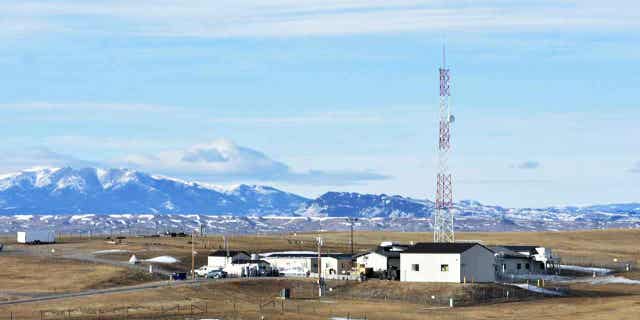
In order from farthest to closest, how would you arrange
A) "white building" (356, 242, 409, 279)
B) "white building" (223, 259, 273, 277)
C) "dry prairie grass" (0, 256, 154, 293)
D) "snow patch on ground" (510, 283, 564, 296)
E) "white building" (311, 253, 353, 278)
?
"white building" (311, 253, 353, 278) < "white building" (223, 259, 273, 277) < "white building" (356, 242, 409, 279) < "dry prairie grass" (0, 256, 154, 293) < "snow patch on ground" (510, 283, 564, 296)

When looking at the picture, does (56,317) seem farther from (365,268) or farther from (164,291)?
(365,268)

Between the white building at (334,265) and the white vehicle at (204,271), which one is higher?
the white building at (334,265)

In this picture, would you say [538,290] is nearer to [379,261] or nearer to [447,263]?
[447,263]

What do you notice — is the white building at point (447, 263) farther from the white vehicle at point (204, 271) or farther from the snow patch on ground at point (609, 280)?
the white vehicle at point (204, 271)

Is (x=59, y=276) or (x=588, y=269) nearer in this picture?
(x=59, y=276)

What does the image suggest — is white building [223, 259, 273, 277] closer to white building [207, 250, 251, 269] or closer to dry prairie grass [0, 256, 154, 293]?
white building [207, 250, 251, 269]

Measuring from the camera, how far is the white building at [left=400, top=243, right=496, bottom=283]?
162625mm

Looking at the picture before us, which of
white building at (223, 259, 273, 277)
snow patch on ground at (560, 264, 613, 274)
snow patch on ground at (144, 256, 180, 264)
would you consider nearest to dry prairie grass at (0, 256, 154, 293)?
snow patch on ground at (144, 256, 180, 264)

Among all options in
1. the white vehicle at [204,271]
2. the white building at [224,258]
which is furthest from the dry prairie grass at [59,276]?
the white building at [224,258]

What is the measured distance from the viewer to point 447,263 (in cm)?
16300

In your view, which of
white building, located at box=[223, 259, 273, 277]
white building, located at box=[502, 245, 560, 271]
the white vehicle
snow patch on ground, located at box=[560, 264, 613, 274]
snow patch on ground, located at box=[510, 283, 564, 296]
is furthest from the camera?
white building, located at box=[502, 245, 560, 271]

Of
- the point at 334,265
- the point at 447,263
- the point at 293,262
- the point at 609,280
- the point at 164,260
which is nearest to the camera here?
the point at 447,263

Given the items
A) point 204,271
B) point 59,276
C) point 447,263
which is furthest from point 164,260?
point 447,263

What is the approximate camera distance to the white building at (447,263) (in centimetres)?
16262
